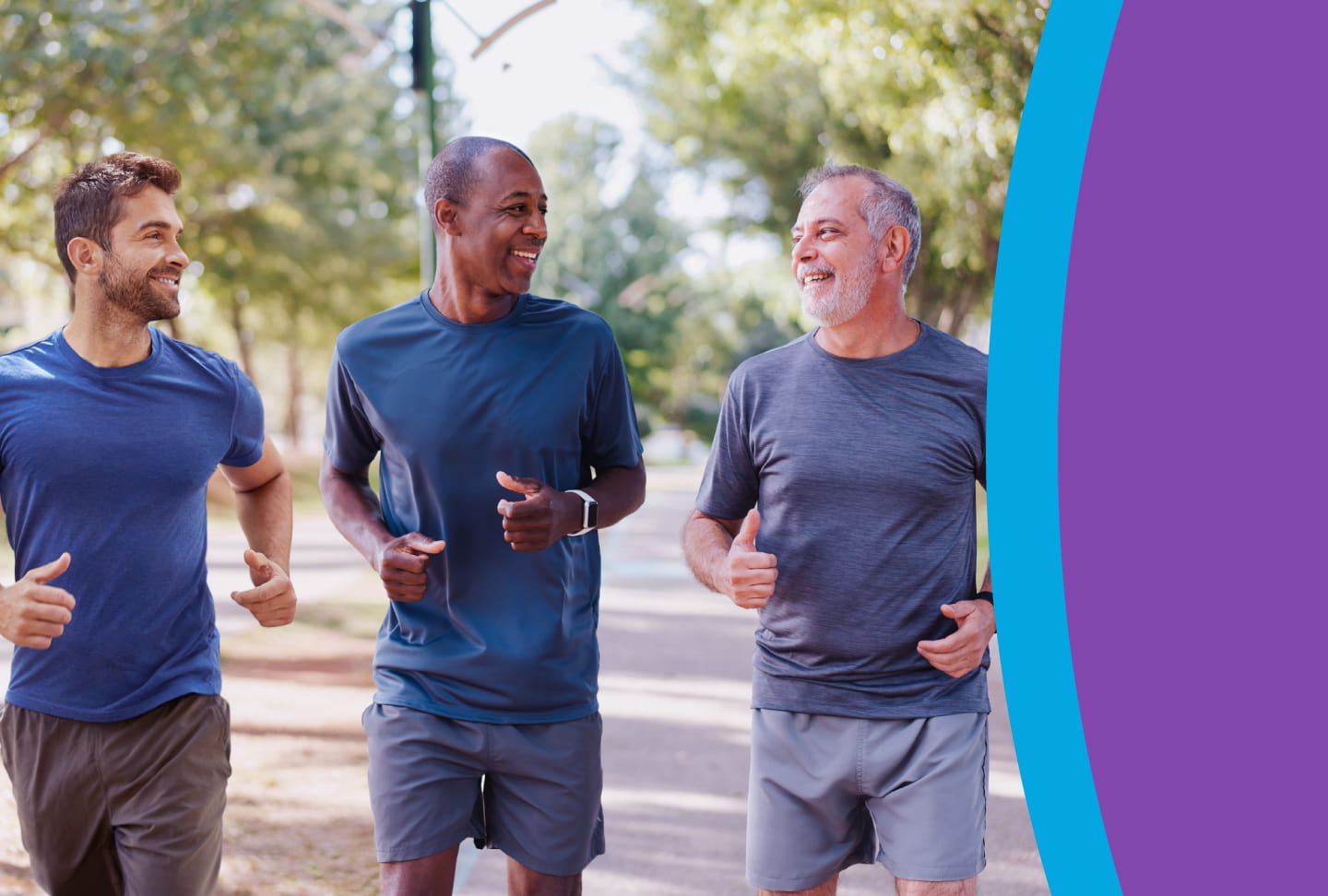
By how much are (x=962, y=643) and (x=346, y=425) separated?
1638 millimetres

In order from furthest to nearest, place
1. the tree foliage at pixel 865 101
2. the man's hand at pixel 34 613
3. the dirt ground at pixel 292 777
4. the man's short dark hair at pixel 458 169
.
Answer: the tree foliage at pixel 865 101 → the dirt ground at pixel 292 777 → the man's short dark hair at pixel 458 169 → the man's hand at pixel 34 613

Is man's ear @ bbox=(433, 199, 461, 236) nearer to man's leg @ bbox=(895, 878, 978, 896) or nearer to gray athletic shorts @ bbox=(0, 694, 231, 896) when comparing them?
gray athletic shorts @ bbox=(0, 694, 231, 896)

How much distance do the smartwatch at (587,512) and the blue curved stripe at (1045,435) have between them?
3.49ft

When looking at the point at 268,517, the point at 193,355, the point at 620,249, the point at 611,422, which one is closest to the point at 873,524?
the point at 611,422

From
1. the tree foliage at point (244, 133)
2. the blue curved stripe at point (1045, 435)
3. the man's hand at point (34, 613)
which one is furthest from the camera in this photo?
the tree foliage at point (244, 133)

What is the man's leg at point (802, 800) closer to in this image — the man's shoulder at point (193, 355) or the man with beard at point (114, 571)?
the man with beard at point (114, 571)

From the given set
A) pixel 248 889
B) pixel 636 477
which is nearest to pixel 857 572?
pixel 636 477

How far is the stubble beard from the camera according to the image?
3340mm

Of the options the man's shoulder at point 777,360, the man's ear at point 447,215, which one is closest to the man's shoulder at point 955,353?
the man's shoulder at point 777,360

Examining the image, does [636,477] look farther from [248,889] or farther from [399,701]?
[248,889]

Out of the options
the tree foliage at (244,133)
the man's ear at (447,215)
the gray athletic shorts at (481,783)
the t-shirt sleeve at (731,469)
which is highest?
the tree foliage at (244,133)

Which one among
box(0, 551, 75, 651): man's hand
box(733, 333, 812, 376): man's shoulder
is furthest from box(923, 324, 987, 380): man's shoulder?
box(0, 551, 75, 651): man's hand

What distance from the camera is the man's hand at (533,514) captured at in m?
3.19

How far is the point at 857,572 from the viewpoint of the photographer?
3.32 meters
